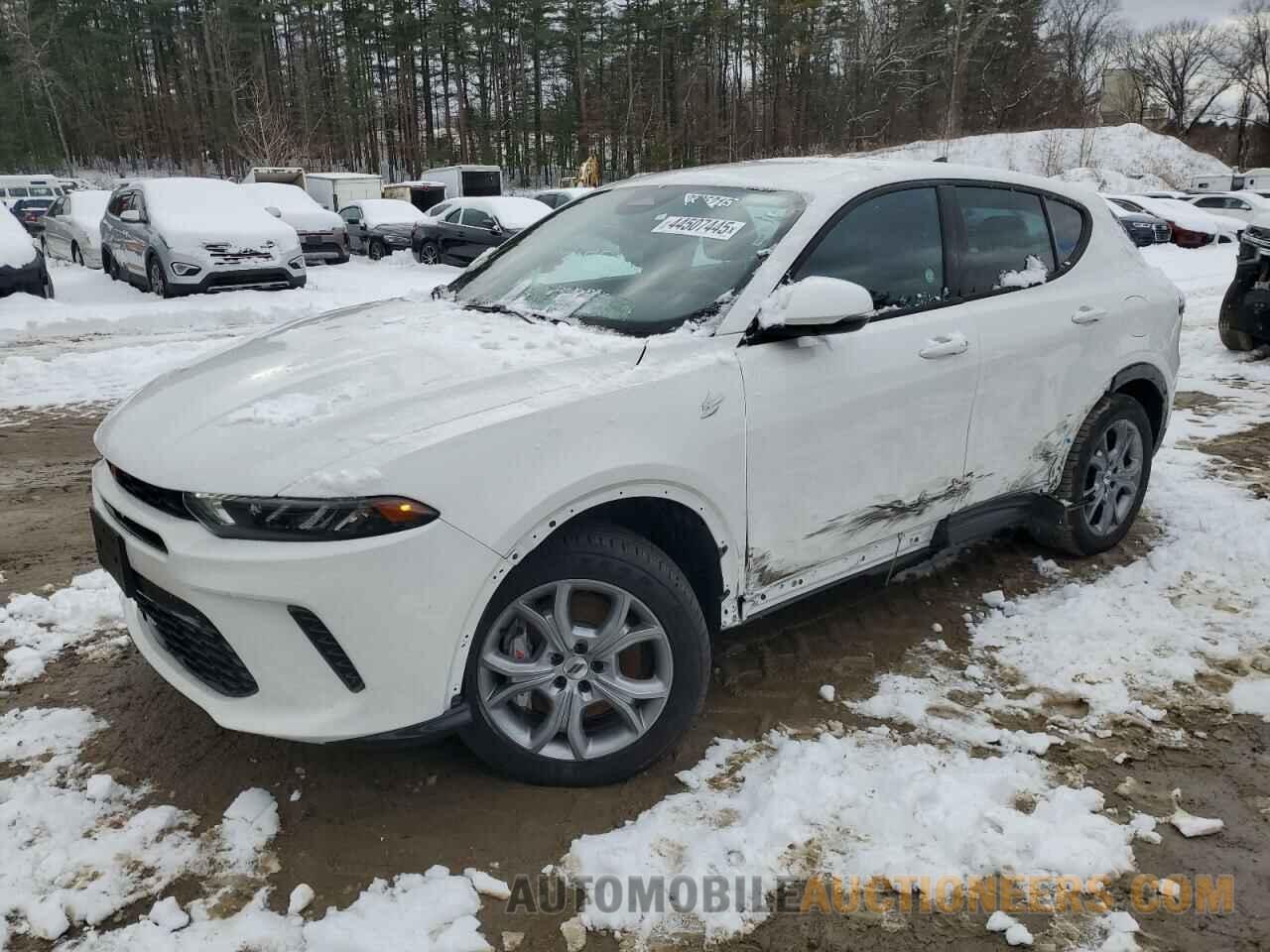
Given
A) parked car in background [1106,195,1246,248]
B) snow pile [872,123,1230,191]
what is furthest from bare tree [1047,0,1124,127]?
A: parked car in background [1106,195,1246,248]

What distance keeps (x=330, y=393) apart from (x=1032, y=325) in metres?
2.69

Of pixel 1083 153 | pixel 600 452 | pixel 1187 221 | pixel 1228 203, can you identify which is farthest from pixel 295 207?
pixel 1083 153

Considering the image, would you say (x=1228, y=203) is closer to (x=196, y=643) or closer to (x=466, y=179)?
→ (x=466, y=179)

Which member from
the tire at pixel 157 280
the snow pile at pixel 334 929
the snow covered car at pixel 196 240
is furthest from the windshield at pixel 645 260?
the tire at pixel 157 280

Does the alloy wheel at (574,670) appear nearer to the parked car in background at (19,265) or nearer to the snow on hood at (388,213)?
the parked car in background at (19,265)

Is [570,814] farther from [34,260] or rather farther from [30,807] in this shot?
[34,260]

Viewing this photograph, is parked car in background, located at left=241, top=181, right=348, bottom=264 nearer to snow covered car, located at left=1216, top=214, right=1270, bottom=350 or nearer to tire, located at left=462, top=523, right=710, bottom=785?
snow covered car, located at left=1216, top=214, right=1270, bottom=350

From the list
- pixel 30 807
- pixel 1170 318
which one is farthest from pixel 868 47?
pixel 30 807

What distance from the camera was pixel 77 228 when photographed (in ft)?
53.1

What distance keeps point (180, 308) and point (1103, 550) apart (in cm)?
1108

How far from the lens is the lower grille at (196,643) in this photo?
2271 millimetres

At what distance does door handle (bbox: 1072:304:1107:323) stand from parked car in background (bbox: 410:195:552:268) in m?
15.5

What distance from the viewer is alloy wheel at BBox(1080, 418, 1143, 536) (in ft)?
13.6

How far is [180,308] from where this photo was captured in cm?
1152
